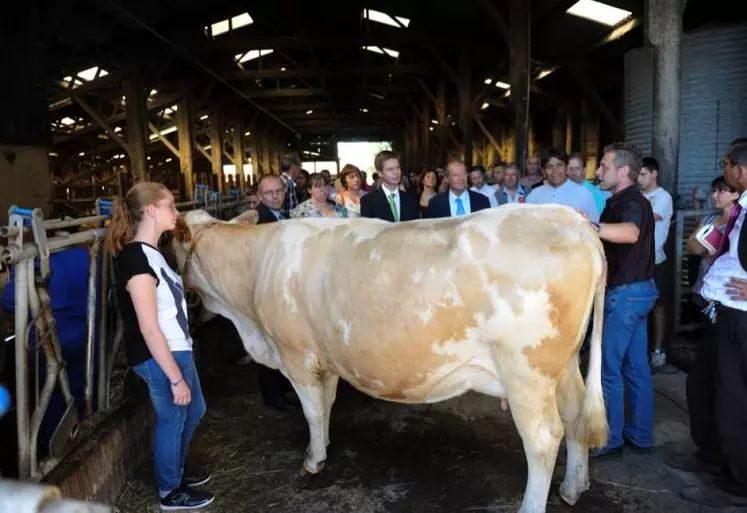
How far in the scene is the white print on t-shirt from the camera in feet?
8.74

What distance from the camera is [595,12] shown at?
9.04 metres

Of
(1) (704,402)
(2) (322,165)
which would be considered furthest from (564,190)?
(2) (322,165)

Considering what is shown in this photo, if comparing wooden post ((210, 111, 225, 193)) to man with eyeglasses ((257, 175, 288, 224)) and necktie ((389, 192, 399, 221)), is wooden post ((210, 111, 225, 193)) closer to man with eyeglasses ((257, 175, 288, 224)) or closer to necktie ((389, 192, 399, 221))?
man with eyeglasses ((257, 175, 288, 224))

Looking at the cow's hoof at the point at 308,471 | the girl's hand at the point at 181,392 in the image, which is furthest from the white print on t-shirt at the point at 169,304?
the cow's hoof at the point at 308,471

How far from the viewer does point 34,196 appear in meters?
5.67

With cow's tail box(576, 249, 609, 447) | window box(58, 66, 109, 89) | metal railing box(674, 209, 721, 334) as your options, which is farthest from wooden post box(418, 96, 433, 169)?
cow's tail box(576, 249, 609, 447)

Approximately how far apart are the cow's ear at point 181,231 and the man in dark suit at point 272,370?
0.81m

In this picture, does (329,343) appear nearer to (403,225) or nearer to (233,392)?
(403,225)

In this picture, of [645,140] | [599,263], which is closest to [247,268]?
[599,263]

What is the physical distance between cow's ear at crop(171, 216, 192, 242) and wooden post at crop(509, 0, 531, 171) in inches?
206

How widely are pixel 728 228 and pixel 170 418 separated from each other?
3024mm

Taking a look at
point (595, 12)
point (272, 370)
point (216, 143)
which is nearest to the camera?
point (272, 370)

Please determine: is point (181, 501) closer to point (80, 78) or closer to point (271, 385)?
point (271, 385)

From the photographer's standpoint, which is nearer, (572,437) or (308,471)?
(572,437)
